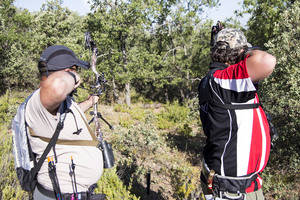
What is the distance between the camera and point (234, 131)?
1711 millimetres

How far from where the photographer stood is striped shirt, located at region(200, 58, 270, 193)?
1634 mm

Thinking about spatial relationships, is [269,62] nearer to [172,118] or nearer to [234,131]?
[234,131]

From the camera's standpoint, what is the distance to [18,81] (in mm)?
17891

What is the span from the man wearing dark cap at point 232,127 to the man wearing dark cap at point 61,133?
3.36 feet

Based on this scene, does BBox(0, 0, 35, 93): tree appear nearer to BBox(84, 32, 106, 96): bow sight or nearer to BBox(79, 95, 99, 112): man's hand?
BBox(84, 32, 106, 96): bow sight

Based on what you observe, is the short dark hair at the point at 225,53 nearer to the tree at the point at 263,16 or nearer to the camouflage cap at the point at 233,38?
the camouflage cap at the point at 233,38

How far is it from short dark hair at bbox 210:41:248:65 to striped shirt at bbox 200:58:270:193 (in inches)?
8.1

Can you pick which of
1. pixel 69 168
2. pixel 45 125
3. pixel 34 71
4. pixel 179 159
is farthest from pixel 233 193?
pixel 34 71

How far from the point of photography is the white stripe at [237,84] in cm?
151

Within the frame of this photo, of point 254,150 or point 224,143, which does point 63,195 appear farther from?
point 254,150

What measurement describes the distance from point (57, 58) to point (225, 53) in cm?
133

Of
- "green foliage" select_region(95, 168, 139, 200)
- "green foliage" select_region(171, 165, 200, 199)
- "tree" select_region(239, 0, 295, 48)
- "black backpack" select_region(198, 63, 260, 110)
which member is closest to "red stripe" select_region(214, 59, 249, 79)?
"black backpack" select_region(198, 63, 260, 110)

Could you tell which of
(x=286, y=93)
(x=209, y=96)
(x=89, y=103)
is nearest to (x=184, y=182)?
(x=89, y=103)

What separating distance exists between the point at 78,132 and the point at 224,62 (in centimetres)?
135
